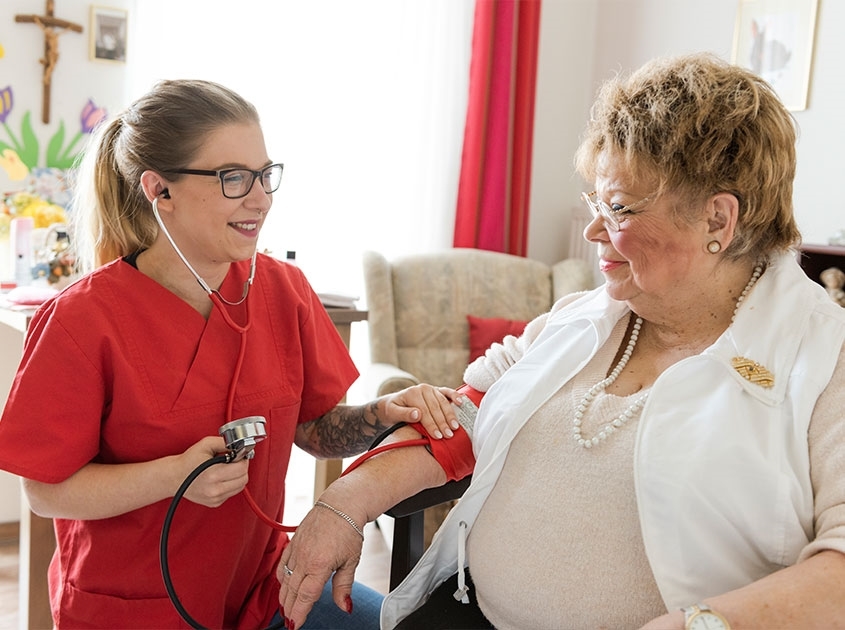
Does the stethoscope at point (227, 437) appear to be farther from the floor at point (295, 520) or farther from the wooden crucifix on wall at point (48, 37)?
the wooden crucifix on wall at point (48, 37)

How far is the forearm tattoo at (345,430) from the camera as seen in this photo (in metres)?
1.39

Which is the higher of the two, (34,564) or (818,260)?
(818,260)

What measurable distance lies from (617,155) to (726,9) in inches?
86.6

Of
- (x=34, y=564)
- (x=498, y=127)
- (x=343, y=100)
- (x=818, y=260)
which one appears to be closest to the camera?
(x=34, y=564)

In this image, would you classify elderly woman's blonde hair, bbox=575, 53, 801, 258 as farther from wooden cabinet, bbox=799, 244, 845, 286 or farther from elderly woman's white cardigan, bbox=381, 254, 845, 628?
wooden cabinet, bbox=799, 244, 845, 286

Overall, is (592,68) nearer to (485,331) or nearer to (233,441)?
(485,331)

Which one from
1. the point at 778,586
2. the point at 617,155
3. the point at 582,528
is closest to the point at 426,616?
the point at 582,528

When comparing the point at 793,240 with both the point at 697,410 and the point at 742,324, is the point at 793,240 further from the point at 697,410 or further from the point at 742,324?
the point at 697,410

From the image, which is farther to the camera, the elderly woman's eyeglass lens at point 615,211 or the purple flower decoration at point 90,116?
the purple flower decoration at point 90,116

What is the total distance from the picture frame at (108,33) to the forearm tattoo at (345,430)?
6.61 ft

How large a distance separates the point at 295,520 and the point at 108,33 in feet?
6.07

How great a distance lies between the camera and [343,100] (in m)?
3.19

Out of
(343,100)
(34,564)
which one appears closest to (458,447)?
(34,564)

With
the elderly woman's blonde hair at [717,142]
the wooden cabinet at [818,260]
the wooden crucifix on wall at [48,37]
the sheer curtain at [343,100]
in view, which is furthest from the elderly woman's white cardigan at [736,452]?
the wooden crucifix on wall at [48,37]
